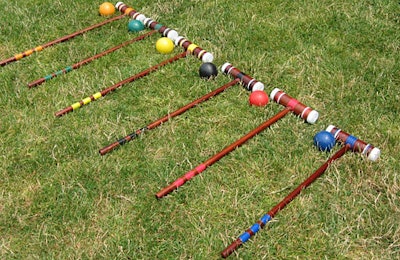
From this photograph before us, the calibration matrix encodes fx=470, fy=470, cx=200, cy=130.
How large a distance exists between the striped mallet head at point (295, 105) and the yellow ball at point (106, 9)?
244cm

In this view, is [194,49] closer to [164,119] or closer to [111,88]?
[111,88]

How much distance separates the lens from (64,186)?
329 cm

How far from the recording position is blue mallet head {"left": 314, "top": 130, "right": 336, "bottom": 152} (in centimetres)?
346

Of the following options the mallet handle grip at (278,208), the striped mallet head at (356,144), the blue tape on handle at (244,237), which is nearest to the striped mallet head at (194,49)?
the striped mallet head at (356,144)

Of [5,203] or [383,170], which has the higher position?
[383,170]

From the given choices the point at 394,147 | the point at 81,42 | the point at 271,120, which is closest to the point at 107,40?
the point at 81,42

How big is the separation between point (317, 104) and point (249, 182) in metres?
1.12

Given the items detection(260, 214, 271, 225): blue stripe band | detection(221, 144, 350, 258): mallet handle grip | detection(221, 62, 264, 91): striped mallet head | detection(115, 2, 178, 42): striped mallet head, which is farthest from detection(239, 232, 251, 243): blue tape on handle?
detection(115, 2, 178, 42): striped mallet head

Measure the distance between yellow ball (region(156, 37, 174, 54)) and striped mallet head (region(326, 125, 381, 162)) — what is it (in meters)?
1.92

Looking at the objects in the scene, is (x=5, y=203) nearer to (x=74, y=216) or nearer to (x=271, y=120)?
(x=74, y=216)

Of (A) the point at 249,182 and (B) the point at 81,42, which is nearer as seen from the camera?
(A) the point at 249,182

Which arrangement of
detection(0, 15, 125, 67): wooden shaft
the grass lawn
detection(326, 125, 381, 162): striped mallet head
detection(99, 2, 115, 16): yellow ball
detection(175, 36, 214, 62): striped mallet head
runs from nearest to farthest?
1. the grass lawn
2. detection(326, 125, 381, 162): striped mallet head
3. detection(175, 36, 214, 62): striped mallet head
4. detection(0, 15, 125, 67): wooden shaft
5. detection(99, 2, 115, 16): yellow ball

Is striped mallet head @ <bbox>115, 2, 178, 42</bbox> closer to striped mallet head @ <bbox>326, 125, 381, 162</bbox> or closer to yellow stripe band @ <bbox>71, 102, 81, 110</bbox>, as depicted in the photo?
yellow stripe band @ <bbox>71, 102, 81, 110</bbox>

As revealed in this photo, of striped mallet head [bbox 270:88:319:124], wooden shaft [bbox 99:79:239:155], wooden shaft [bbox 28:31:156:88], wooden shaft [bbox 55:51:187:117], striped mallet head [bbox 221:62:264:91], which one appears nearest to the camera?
wooden shaft [bbox 99:79:239:155]
